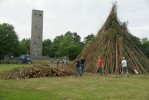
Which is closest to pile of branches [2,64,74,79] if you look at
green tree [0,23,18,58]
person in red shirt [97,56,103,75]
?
person in red shirt [97,56,103,75]

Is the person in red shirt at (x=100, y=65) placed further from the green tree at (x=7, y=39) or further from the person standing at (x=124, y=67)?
the green tree at (x=7, y=39)

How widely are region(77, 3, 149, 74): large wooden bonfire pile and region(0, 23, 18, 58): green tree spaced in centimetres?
4428

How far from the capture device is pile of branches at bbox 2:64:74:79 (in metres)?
22.9

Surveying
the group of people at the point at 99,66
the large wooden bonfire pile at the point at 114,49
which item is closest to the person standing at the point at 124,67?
the group of people at the point at 99,66

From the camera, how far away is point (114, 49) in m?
29.4

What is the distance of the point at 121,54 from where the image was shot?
2861 centimetres

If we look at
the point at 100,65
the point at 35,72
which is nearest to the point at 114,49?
the point at 100,65

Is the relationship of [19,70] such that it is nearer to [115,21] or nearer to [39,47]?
[115,21]

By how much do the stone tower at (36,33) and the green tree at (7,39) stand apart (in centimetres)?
813

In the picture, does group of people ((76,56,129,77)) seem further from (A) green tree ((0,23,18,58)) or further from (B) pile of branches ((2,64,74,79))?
(A) green tree ((0,23,18,58))

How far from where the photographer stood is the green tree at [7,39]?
7262cm

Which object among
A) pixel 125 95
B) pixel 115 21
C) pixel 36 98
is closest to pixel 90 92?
pixel 125 95

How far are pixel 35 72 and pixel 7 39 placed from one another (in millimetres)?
51946

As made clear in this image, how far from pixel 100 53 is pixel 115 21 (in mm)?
4275
